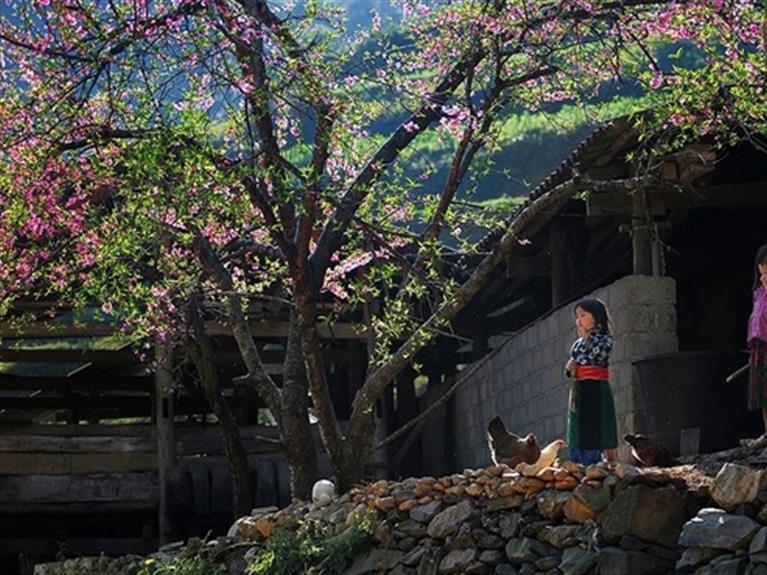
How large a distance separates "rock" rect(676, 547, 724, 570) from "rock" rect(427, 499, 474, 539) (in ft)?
5.85

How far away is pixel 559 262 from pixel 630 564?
730cm

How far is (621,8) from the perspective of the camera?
11.9 m

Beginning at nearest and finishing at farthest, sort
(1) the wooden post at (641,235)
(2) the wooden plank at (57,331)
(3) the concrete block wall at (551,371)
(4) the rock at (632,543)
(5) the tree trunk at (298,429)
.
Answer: (4) the rock at (632,543) < (5) the tree trunk at (298,429) < (3) the concrete block wall at (551,371) < (1) the wooden post at (641,235) < (2) the wooden plank at (57,331)

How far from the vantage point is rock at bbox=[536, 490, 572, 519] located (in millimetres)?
9539

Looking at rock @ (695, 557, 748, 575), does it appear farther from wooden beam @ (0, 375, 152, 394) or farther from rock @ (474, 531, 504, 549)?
wooden beam @ (0, 375, 152, 394)

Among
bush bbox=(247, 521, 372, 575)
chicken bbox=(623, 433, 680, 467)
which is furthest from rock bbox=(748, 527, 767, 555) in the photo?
bush bbox=(247, 521, 372, 575)

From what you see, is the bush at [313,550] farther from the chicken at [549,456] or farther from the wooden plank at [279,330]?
the wooden plank at [279,330]

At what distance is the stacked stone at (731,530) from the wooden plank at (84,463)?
31.9ft

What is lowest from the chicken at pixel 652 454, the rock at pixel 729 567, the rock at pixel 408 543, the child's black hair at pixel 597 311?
the rock at pixel 729 567

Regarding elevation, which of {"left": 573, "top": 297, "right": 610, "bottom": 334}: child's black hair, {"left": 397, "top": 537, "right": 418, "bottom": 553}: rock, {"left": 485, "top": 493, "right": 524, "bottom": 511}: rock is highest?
{"left": 573, "top": 297, "right": 610, "bottom": 334}: child's black hair

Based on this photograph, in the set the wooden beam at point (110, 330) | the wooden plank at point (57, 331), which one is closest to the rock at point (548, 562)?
the wooden beam at point (110, 330)

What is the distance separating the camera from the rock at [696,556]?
8625mm

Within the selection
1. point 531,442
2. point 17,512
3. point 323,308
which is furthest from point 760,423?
point 17,512

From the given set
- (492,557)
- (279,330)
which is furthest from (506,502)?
(279,330)
